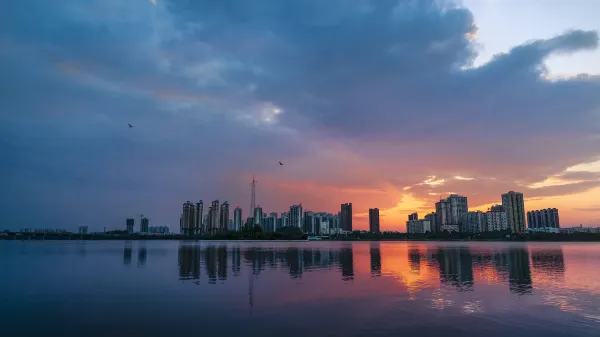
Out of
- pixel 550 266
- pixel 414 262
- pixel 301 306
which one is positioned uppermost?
pixel 301 306

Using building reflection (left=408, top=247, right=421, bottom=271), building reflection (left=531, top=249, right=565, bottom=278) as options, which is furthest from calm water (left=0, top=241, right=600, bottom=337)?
building reflection (left=408, top=247, right=421, bottom=271)

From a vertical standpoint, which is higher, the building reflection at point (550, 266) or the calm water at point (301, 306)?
the calm water at point (301, 306)

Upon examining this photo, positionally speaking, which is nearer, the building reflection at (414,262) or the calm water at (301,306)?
the calm water at (301,306)

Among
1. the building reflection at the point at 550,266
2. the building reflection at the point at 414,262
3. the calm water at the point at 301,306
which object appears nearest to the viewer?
the calm water at the point at 301,306

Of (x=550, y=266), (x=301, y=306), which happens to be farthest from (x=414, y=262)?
(x=301, y=306)

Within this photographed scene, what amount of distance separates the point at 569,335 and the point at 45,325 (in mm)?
34433

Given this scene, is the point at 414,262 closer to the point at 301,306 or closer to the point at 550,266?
the point at 550,266

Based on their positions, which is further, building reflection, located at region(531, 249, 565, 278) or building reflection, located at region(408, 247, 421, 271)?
building reflection, located at region(408, 247, 421, 271)

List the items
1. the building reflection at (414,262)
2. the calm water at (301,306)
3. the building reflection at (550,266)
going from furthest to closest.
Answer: the building reflection at (414,262)
the building reflection at (550,266)
the calm water at (301,306)

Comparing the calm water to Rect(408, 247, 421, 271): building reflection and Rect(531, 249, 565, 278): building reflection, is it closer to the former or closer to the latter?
Rect(531, 249, 565, 278): building reflection

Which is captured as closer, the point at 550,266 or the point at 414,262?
the point at 550,266

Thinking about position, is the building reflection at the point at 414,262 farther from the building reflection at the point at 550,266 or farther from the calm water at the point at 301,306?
the building reflection at the point at 550,266

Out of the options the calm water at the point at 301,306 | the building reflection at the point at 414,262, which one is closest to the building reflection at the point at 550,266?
the calm water at the point at 301,306

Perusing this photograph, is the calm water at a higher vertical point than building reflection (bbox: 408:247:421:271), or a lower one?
higher
